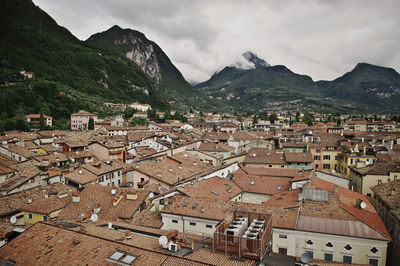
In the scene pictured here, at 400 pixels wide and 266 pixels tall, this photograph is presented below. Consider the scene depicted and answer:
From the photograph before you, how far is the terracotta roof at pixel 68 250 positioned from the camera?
11633mm

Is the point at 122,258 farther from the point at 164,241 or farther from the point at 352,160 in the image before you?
the point at 352,160

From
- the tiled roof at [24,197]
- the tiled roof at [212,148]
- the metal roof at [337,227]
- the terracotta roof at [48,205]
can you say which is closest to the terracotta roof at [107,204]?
the terracotta roof at [48,205]

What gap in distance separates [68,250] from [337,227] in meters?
19.2

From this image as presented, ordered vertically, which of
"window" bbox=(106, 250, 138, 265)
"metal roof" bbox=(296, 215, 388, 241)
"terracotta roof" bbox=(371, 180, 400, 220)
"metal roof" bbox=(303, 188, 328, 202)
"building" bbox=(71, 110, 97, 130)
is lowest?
"metal roof" bbox=(296, 215, 388, 241)

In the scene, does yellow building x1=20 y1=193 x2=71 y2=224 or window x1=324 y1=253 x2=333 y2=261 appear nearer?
window x1=324 y1=253 x2=333 y2=261

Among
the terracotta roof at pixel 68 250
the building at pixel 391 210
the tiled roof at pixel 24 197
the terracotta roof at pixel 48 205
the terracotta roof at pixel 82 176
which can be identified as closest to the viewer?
the terracotta roof at pixel 68 250

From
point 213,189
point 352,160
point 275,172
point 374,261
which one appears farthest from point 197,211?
point 352,160

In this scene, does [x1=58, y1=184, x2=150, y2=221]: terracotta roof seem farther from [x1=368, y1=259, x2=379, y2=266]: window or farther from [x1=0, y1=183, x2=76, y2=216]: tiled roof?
[x1=368, y1=259, x2=379, y2=266]: window

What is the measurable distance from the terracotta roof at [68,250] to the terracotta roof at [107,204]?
33.4 feet

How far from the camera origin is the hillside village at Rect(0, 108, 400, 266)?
12649mm

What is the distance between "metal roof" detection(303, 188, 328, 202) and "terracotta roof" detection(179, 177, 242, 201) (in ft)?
26.6

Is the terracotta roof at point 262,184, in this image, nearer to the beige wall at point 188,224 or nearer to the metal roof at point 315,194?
the metal roof at point 315,194

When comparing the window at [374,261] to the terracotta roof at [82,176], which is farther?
the terracotta roof at [82,176]

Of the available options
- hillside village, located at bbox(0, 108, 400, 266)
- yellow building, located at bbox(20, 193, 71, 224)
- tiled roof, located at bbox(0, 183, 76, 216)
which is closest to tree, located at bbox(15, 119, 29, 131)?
hillside village, located at bbox(0, 108, 400, 266)
